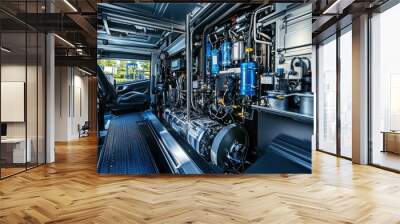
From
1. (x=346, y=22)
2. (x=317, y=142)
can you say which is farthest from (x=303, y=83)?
(x=317, y=142)

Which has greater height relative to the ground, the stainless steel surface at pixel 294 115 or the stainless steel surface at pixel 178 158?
the stainless steel surface at pixel 294 115

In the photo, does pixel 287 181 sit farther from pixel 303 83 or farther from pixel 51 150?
pixel 51 150

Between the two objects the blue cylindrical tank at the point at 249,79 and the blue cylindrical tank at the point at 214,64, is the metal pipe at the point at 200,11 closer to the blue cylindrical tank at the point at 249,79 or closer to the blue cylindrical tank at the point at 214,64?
the blue cylindrical tank at the point at 214,64

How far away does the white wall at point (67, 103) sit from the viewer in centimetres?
1273

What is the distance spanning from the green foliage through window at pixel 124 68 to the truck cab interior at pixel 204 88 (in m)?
0.02

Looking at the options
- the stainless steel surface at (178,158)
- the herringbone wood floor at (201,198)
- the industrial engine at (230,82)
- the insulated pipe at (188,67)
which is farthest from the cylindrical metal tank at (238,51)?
the herringbone wood floor at (201,198)

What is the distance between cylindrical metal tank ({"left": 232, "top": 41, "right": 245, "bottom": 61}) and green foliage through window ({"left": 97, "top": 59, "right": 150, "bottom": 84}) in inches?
55.3

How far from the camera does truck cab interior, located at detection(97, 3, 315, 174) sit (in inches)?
204

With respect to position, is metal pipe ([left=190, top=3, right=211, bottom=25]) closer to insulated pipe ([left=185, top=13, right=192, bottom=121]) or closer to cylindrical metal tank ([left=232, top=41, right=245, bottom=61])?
insulated pipe ([left=185, top=13, right=192, bottom=121])

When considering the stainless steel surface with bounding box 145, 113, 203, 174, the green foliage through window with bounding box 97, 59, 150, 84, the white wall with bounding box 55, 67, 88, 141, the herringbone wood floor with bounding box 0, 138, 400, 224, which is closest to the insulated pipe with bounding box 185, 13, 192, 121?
the stainless steel surface with bounding box 145, 113, 203, 174

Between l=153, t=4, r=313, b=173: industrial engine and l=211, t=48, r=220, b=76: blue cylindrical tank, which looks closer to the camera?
l=153, t=4, r=313, b=173: industrial engine

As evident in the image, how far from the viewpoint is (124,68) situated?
5367mm

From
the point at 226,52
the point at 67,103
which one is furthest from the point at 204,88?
the point at 67,103

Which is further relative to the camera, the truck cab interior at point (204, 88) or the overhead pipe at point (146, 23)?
the overhead pipe at point (146, 23)
